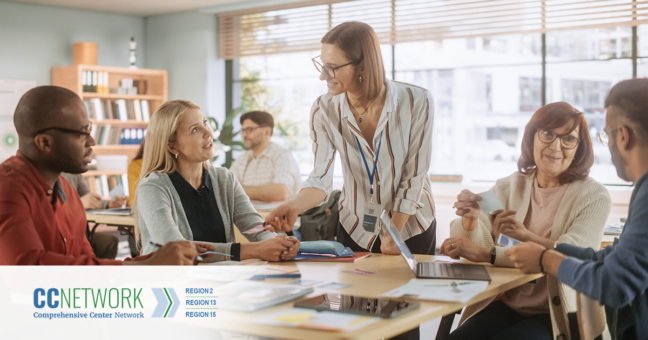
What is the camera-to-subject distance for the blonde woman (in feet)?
6.77

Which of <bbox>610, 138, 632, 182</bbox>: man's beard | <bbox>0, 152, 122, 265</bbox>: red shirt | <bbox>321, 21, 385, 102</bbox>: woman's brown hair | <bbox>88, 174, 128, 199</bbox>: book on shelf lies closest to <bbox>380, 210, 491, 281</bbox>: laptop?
<bbox>610, 138, 632, 182</bbox>: man's beard

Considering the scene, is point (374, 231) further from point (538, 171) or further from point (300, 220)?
point (300, 220)

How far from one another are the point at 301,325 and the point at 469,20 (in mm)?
5698

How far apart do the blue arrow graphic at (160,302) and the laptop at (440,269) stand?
0.73m

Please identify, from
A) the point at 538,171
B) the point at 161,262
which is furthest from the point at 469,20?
the point at 161,262

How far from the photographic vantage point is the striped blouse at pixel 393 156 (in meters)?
2.25

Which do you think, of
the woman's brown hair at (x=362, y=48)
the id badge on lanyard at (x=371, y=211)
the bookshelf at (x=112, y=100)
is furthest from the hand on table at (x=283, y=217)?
the bookshelf at (x=112, y=100)

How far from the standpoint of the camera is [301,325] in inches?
47.6

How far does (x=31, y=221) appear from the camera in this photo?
4.96 feet

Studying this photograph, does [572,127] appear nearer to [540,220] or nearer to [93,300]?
[540,220]

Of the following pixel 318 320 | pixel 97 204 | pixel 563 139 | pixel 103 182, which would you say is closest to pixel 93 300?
pixel 318 320

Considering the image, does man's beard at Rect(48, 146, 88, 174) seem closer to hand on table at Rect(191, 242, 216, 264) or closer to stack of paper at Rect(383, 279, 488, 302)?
hand on table at Rect(191, 242, 216, 264)

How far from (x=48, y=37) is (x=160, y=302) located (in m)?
7.05

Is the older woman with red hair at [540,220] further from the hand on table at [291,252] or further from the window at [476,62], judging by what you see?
the window at [476,62]
